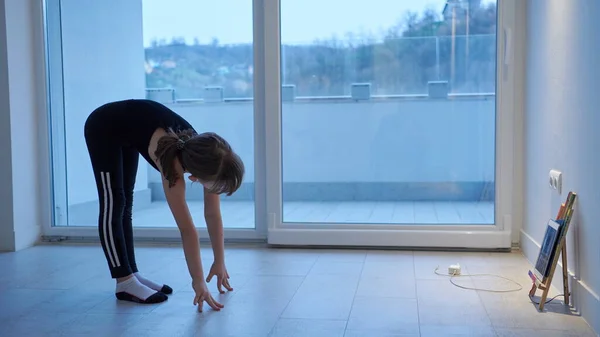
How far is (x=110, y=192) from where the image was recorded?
272 cm

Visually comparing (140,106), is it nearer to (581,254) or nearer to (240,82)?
(240,82)

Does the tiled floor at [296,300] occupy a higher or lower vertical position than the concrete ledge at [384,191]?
lower

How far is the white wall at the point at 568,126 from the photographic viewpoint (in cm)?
237

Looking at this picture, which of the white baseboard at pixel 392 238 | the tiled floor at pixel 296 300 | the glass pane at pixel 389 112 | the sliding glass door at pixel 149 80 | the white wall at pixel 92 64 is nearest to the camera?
the tiled floor at pixel 296 300

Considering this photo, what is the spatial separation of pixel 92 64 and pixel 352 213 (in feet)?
6.38

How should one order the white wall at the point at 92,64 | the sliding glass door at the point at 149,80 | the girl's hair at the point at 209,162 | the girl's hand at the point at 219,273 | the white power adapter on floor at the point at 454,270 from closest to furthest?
the girl's hair at the point at 209,162
the girl's hand at the point at 219,273
the white power adapter on floor at the point at 454,270
the sliding glass door at the point at 149,80
the white wall at the point at 92,64

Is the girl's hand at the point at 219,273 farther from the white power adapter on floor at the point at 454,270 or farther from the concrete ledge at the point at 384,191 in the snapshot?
the concrete ledge at the point at 384,191

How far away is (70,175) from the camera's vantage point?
436cm

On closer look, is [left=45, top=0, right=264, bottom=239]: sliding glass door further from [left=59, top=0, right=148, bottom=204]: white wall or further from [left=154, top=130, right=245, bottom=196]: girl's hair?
[left=154, top=130, right=245, bottom=196]: girl's hair

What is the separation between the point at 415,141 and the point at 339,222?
0.66 metres

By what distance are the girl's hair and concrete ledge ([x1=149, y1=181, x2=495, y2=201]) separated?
1728 mm

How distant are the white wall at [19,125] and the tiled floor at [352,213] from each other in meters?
0.67

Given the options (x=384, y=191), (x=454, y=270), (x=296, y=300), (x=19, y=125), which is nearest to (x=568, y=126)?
(x=454, y=270)

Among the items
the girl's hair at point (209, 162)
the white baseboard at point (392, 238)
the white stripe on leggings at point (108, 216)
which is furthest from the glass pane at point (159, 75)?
the girl's hair at point (209, 162)
